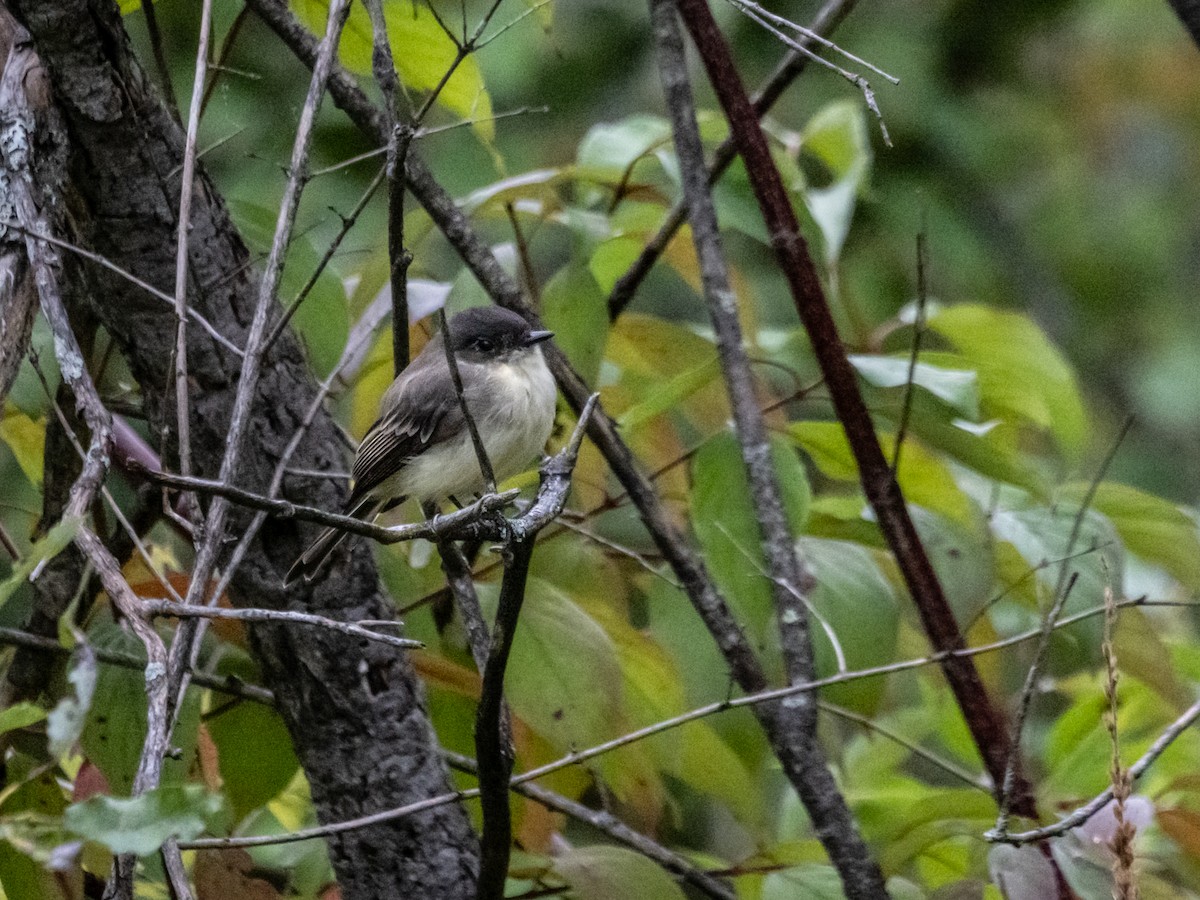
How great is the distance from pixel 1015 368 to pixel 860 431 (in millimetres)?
456

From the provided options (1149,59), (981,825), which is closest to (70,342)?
(981,825)

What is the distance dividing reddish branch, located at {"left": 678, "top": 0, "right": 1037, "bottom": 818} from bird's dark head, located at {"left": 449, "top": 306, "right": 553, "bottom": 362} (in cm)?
59

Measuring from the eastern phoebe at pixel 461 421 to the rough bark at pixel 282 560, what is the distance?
312 millimetres

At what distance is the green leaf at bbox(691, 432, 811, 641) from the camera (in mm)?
2223

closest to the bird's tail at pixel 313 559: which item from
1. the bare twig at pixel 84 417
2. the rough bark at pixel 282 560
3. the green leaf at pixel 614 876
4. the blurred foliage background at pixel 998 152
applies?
the rough bark at pixel 282 560

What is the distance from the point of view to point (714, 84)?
242 centimetres

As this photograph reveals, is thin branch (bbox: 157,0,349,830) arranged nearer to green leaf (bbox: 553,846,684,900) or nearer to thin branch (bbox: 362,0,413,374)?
thin branch (bbox: 362,0,413,374)

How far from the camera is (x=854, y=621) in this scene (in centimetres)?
228

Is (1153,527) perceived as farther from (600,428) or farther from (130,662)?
(130,662)

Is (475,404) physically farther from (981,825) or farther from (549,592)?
(981,825)

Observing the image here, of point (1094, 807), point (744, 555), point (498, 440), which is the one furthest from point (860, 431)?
point (1094, 807)

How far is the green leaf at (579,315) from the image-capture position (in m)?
2.27

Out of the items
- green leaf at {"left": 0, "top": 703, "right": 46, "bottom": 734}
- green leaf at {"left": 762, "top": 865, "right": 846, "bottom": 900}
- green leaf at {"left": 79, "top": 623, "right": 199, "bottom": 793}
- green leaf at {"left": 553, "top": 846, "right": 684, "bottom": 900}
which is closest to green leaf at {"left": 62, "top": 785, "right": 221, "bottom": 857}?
green leaf at {"left": 0, "top": 703, "right": 46, "bottom": 734}

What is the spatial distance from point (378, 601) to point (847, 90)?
4246mm
